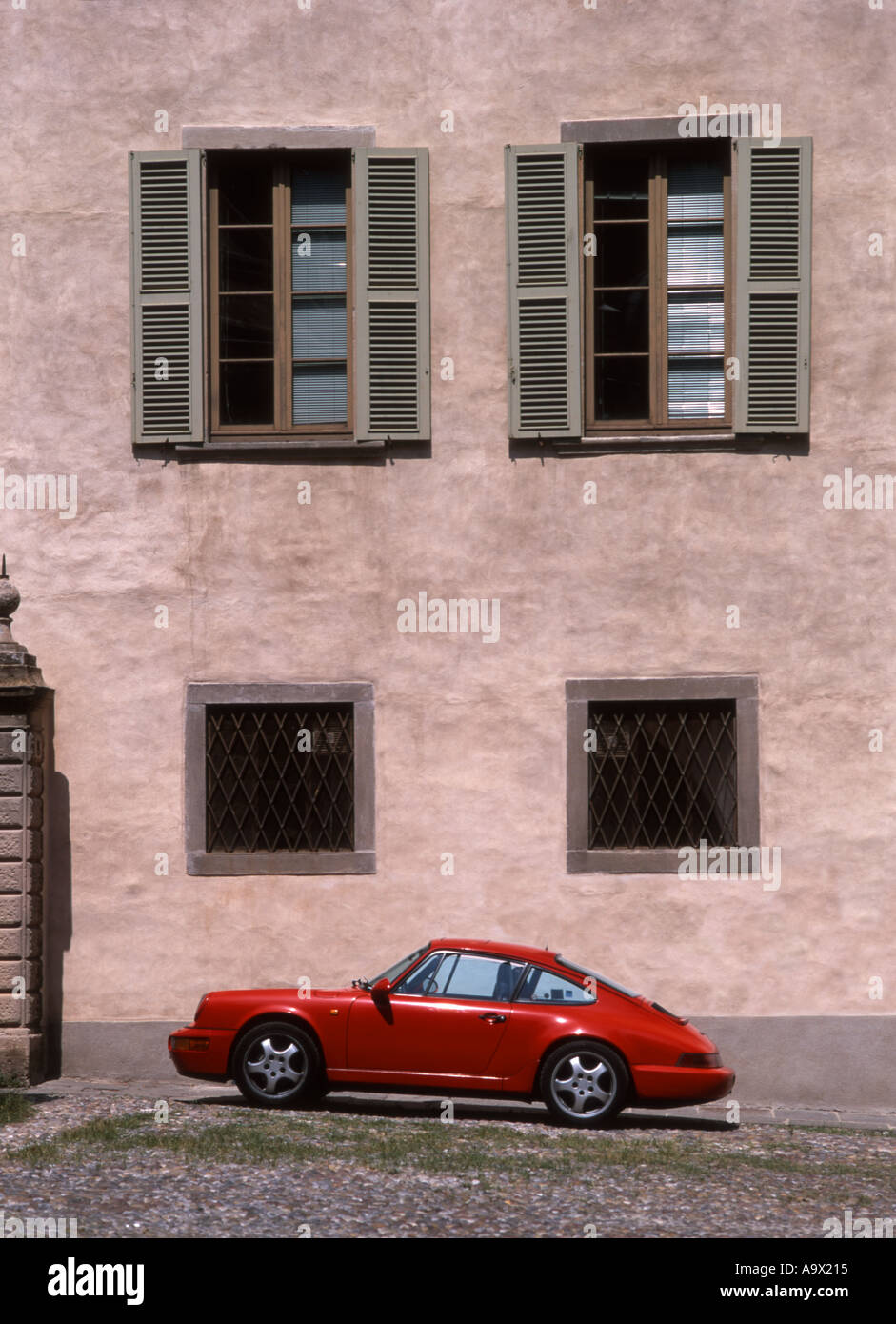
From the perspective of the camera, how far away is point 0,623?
43.5ft

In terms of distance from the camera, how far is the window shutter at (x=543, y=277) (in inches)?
536

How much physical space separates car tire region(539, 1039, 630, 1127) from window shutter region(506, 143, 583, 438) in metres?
4.56

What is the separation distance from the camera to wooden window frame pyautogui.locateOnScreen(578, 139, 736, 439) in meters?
13.7

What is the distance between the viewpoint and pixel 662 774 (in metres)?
13.6

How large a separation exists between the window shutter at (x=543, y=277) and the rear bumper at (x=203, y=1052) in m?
4.79

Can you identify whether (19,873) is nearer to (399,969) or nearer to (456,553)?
(399,969)

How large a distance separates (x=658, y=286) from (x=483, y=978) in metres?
5.28

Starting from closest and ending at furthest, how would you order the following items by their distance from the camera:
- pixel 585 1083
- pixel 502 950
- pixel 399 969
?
pixel 585 1083 < pixel 502 950 < pixel 399 969

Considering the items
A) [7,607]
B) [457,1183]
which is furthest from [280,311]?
[457,1183]

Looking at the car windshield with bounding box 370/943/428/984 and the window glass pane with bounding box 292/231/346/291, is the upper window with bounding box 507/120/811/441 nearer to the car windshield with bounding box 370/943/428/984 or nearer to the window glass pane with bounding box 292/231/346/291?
the window glass pane with bounding box 292/231/346/291

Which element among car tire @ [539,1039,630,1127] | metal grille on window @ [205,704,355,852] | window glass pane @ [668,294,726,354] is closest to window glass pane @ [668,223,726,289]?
window glass pane @ [668,294,726,354]

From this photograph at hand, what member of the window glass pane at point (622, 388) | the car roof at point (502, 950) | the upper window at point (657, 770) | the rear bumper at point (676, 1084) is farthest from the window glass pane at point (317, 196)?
the rear bumper at point (676, 1084)

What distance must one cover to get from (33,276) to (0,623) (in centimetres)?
257

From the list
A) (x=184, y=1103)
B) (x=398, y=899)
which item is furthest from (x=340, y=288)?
(x=184, y=1103)
